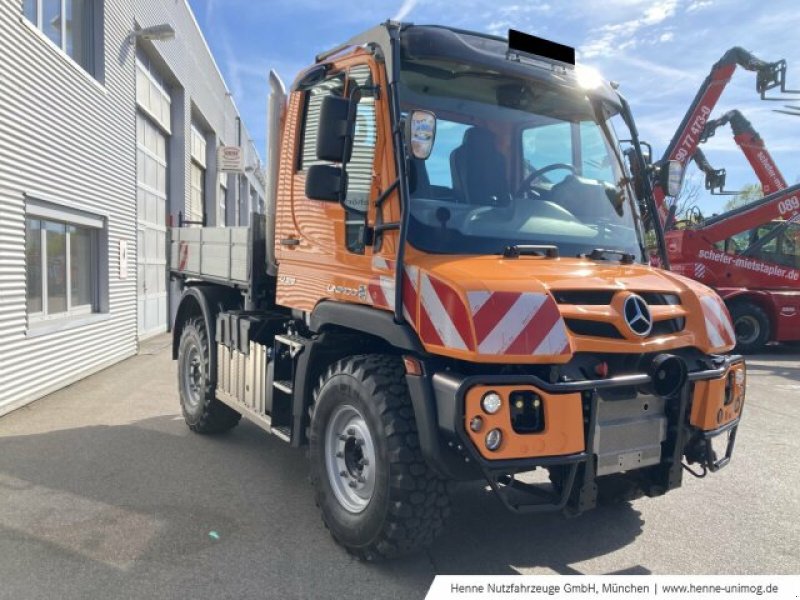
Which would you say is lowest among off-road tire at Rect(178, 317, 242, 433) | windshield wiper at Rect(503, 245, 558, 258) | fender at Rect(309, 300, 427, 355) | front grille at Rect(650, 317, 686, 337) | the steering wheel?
off-road tire at Rect(178, 317, 242, 433)

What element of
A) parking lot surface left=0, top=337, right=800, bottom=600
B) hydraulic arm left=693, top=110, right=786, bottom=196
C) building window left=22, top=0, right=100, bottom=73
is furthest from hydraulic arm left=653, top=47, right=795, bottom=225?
building window left=22, top=0, right=100, bottom=73

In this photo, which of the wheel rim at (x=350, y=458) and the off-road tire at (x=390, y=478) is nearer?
the off-road tire at (x=390, y=478)

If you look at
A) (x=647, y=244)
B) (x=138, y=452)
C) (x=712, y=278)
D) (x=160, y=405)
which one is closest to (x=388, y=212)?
(x=647, y=244)

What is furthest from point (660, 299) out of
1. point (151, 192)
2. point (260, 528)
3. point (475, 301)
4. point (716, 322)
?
point (151, 192)

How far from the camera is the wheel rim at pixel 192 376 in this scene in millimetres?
6527

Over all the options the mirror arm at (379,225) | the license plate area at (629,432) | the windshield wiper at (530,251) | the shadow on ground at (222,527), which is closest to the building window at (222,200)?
the shadow on ground at (222,527)

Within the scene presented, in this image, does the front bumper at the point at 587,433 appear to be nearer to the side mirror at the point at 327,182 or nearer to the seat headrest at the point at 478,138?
the side mirror at the point at 327,182

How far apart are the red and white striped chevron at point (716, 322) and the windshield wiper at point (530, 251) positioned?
894 mm

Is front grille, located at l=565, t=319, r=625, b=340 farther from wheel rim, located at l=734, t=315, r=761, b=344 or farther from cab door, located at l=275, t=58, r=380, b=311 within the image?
wheel rim, located at l=734, t=315, r=761, b=344

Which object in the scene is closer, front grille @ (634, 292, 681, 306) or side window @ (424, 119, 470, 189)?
front grille @ (634, 292, 681, 306)

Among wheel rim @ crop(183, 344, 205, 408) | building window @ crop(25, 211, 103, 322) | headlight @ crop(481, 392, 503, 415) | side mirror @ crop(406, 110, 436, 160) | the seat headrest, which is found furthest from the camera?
building window @ crop(25, 211, 103, 322)

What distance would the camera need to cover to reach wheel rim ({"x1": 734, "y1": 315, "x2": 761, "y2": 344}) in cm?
1368

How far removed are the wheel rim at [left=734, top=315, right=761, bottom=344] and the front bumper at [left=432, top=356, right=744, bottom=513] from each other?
1123 cm

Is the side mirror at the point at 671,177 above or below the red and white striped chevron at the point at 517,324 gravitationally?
above
